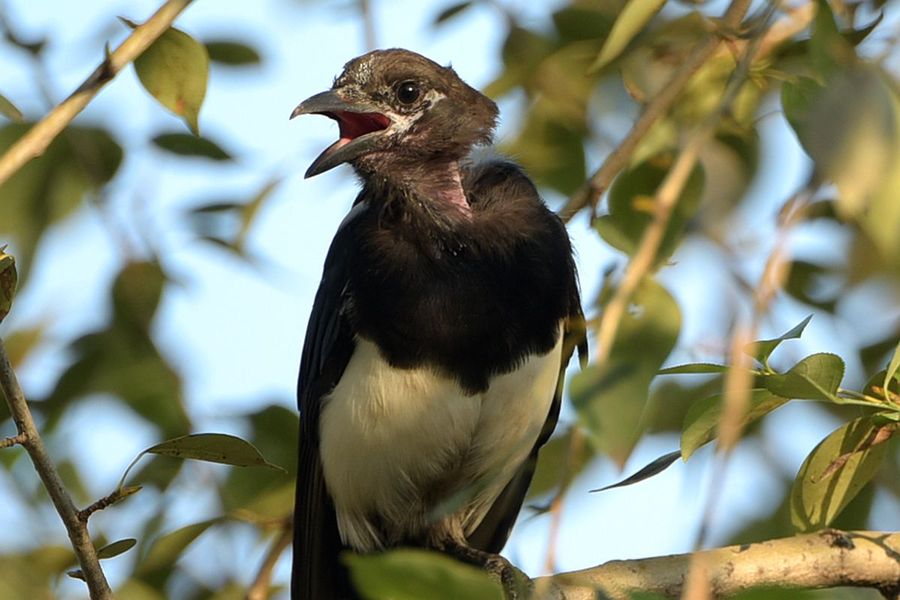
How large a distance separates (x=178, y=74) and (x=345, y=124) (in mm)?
1627

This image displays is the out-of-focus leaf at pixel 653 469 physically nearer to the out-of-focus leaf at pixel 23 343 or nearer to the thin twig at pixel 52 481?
the thin twig at pixel 52 481

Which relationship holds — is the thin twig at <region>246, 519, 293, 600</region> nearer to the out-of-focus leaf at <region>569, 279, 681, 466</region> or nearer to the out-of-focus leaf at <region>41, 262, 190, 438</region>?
the out-of-focus leaf at <region>41, 262, 190, 438</region>

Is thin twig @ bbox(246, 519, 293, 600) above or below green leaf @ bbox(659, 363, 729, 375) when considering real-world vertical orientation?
above

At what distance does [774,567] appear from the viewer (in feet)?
9.29

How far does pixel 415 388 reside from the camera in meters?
3.62

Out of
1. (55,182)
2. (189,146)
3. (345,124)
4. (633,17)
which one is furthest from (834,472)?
(55,182)

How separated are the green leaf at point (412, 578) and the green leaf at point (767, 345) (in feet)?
2.51

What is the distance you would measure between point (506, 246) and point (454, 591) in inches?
96.9

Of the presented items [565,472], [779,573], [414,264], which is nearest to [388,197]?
[414,264]

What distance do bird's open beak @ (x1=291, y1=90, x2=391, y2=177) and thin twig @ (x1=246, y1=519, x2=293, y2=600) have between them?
0.98 meters

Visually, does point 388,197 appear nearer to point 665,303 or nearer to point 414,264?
point 414,264

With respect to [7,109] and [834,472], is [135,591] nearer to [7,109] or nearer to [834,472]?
[7,109]

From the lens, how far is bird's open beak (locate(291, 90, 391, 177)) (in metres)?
3.66

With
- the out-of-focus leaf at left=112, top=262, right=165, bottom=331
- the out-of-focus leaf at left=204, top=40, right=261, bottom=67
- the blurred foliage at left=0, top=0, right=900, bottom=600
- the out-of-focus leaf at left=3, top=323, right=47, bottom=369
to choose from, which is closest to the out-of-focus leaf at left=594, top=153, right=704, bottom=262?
the blurred foliage at left=0, top=0, right=900, bottom=600
